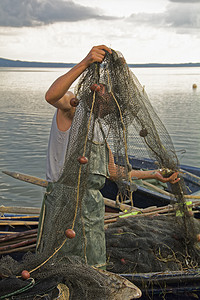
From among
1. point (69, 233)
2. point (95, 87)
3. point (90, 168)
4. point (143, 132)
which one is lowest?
point (69, 233)

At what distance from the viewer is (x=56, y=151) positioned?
3.30 m

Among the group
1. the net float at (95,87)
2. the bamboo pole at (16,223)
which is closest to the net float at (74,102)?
the net float at (95,87)

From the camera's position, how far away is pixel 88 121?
317 centimetres

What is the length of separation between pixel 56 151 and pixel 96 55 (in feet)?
2.88

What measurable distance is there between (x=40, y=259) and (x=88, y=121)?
1.19 m

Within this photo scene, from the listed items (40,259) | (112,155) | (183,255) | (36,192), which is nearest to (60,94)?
(112,155)

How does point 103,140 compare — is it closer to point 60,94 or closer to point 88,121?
point 88,121

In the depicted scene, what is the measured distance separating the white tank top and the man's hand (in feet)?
1.76

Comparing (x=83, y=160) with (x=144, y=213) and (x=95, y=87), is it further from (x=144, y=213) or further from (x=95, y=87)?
(x=144, y=213)

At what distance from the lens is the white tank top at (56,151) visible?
320 centimetres

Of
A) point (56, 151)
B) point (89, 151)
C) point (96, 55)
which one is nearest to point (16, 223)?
point (56, 151)

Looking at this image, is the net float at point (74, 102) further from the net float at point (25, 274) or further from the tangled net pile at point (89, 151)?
the net float at point (25, 274)

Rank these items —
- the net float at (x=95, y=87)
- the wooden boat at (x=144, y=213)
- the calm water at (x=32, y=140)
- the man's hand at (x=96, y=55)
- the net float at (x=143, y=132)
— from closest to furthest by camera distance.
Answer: the man's hand at (x=96, y=55) → the net float at (x=95, y=87) → the net float at (x=143, y=132) → the wooden boat at (x=144, y=213) → the calm water at (x=32, y=140)

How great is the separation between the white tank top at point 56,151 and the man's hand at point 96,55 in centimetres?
54
